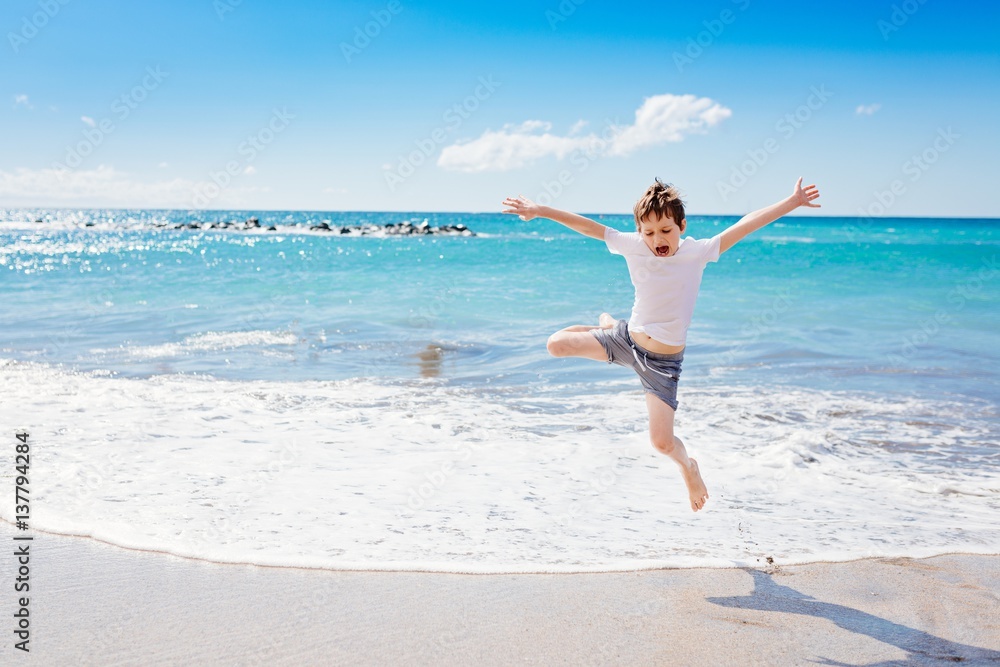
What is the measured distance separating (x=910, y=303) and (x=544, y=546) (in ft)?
58.1

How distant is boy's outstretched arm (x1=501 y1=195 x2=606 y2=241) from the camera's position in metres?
4.45

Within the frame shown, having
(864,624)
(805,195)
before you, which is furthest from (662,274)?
(864,624)

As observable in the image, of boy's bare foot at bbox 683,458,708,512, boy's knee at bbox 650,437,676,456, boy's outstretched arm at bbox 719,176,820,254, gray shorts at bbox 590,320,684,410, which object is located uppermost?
boy's outstretched arm at bbox 719,176,820,254

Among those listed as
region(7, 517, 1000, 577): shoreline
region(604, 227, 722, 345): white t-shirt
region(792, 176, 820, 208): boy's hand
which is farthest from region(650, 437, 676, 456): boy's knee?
region(792, 176, 820, 208): boy's hand

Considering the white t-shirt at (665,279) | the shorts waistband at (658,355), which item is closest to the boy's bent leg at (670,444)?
the shorts waistband at (658,355)

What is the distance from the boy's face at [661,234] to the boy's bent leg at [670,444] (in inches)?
37.7

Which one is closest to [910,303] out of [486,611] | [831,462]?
[831,462]

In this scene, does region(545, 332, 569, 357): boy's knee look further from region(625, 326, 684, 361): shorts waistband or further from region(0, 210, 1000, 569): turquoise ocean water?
region(0, 210, 1000, 569): turquoise ocean water

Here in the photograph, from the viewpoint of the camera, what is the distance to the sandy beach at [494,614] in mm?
3275

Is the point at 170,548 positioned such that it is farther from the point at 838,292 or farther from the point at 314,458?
the point at 838,292

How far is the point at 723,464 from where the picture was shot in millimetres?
6320

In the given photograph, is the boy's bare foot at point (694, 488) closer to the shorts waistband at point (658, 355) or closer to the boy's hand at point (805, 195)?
the shorts waistband at point (658, 355)

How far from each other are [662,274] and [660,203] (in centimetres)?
45

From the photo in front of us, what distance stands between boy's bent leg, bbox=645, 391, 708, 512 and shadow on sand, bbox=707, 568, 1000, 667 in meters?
0.67
